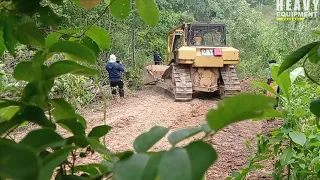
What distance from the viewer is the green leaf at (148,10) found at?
2.63ft

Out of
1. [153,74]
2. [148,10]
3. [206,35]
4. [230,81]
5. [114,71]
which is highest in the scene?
[148,10]

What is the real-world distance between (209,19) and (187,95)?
1342cm

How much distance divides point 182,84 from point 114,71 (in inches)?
65.6

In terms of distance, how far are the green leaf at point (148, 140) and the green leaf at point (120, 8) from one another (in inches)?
19.0

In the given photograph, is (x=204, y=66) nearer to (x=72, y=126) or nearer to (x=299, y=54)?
(x=299, y=54)

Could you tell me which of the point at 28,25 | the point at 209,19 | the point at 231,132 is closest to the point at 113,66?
the point at 231,132

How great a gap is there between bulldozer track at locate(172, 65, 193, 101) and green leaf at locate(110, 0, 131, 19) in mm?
8377

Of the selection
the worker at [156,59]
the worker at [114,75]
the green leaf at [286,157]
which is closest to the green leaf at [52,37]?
the green leaf at [286,157]

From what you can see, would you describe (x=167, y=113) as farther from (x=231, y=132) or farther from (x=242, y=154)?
(x=242, y=154)

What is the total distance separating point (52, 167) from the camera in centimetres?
36

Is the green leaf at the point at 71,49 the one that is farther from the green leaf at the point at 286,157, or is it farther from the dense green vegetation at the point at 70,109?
the green leaf at the point at 286,157

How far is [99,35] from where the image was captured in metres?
0.83

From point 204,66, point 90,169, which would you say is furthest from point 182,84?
point 90,169

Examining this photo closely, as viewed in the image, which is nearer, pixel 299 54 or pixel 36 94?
pixel 36 94
